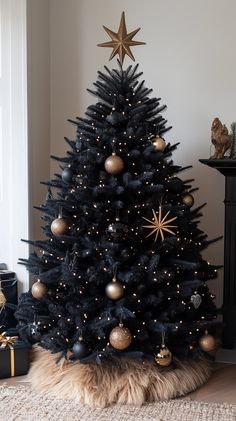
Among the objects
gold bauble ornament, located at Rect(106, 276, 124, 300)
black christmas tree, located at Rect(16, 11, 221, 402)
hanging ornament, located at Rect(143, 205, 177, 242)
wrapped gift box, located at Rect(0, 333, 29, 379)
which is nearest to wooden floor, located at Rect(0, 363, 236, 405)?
wrapped gift box, located at Rect(0, 333, 29, 379)

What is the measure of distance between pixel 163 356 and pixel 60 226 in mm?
695

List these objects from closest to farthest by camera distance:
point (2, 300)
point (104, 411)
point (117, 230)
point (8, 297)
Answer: point (104, 411) → point (117, 230) → point (2, 300) → point (8, 297)

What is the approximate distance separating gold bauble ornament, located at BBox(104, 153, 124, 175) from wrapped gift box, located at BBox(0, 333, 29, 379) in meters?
0.90

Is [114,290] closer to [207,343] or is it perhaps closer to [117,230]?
[117,230]

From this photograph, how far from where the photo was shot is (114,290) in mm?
2135

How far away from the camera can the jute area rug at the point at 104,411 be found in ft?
6.56

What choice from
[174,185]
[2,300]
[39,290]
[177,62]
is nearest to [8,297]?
[2,300]

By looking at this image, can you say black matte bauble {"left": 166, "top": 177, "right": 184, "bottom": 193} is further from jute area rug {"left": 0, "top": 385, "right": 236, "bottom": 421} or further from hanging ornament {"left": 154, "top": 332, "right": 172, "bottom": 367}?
jute area rug {"left": 0, "top": 385, "right": 236, "bottom": 421}

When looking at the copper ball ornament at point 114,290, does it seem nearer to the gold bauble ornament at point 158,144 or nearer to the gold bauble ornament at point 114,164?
the gold bauble ornament at point 114,164

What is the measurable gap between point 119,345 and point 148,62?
5.35ft

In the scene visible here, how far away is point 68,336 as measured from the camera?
87.6 inches

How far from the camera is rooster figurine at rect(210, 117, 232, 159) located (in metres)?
2.60

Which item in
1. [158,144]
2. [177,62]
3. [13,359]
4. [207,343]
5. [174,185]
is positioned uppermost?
[177,62]

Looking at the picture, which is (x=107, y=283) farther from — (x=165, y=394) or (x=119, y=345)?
(x=165, y=394)
